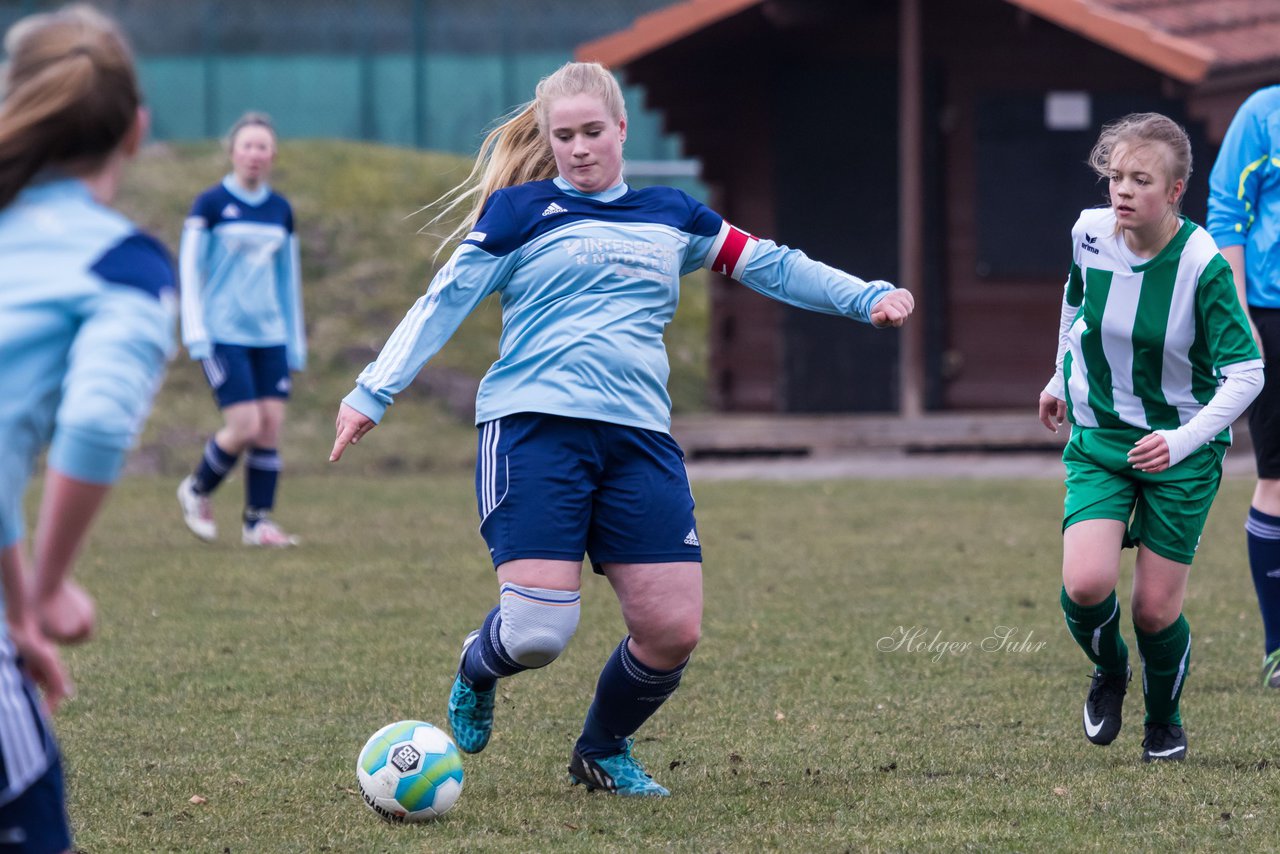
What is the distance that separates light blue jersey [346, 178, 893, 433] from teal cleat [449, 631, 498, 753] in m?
0.69

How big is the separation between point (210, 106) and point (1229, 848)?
20364 millimetres

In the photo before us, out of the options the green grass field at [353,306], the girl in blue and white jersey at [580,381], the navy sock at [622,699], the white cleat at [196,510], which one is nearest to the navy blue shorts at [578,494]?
the girl in blue and white jersey at [580,381]

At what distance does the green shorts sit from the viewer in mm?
4848

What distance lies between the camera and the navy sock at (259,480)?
9.96m

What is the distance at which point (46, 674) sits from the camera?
8.46 ft

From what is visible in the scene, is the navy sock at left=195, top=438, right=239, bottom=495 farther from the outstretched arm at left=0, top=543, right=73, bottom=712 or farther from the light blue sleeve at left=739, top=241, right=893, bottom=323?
the outstretched arm at left=0, top=543, right=73, bottom=712

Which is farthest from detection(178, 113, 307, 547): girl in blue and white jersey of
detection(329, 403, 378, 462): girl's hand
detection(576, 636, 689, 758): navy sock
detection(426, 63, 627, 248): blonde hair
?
detection(329, 403, 378, 462): girl's hand

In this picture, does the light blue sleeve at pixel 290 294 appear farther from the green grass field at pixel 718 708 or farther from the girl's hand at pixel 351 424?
the girl's hand at pixel 351 424

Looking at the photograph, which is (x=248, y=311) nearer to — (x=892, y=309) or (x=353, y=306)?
(x=892, y=309)

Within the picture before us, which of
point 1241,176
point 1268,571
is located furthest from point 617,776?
point 1241,176

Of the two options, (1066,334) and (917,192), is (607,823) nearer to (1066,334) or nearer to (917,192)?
(1066,334)

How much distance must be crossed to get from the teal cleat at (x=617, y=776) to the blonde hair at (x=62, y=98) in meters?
2.54

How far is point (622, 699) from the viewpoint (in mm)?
4625

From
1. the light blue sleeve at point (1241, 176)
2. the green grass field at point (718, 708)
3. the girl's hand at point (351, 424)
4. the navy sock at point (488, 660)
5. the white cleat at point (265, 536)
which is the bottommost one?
the white cleat at point (265, 536)
